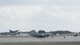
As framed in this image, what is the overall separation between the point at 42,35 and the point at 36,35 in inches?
218

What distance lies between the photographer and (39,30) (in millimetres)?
167750

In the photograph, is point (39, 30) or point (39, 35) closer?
point (39, 35)

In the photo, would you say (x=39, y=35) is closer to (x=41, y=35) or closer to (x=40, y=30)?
(x=41, y=35)

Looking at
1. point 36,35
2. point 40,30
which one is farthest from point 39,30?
point 36,35

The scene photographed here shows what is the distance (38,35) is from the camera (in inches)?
5910

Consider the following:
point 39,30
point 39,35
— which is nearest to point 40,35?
point 39,35

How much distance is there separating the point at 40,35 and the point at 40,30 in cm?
1872

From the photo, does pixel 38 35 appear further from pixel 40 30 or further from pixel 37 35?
pixel 40 30

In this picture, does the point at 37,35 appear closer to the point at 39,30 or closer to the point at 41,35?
the point at 41,35

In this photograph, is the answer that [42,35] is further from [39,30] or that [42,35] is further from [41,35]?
[39,30]

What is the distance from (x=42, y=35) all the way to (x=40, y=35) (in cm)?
166

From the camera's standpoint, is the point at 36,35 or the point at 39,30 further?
A: the point at 39,30

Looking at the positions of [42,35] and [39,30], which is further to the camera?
[39,30]

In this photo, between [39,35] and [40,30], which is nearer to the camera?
[39,35]
